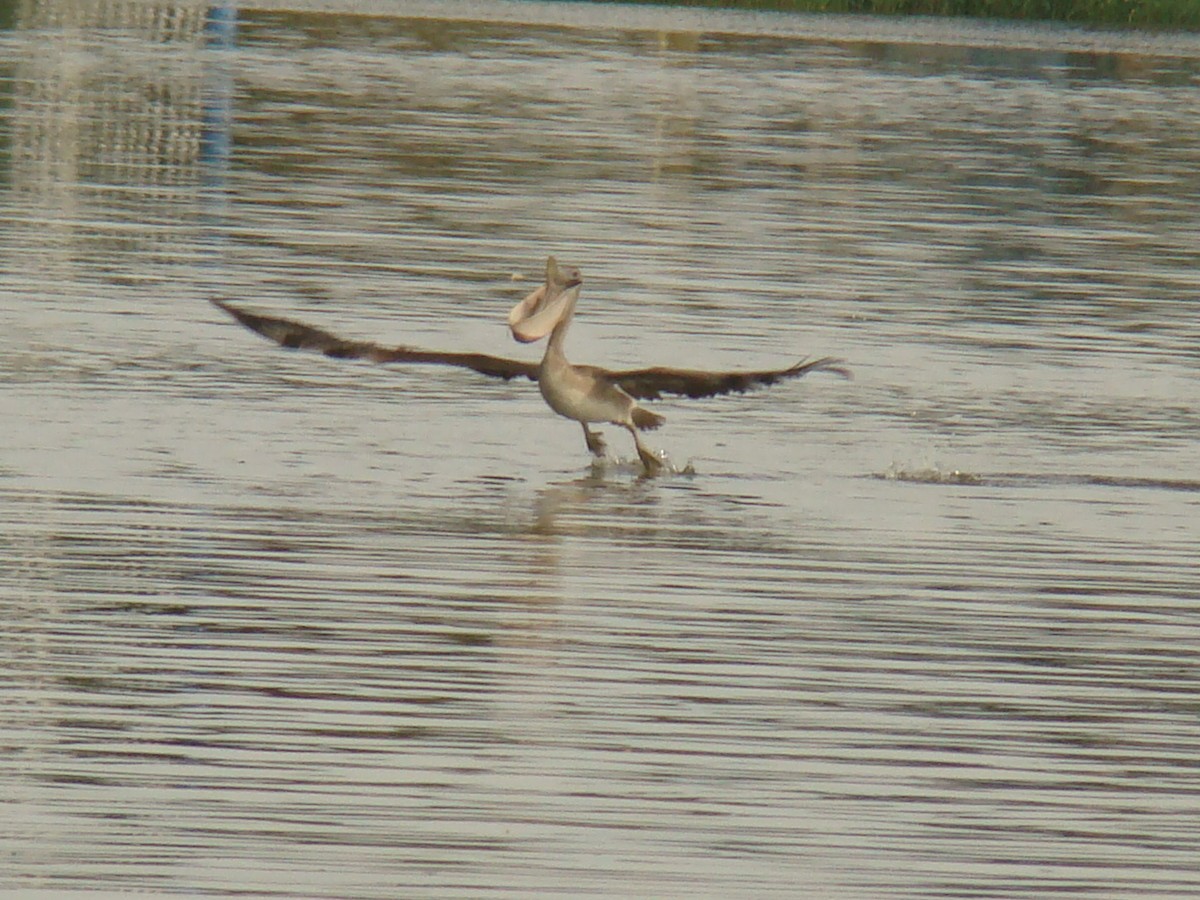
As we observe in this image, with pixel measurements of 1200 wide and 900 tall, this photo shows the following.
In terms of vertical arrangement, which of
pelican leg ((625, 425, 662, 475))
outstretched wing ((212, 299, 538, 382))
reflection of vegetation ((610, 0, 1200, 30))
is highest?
outstretched wing ((212, 299, 538, 382))

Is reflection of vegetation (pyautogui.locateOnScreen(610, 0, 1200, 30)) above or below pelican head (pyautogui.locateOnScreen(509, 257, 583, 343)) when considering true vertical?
below

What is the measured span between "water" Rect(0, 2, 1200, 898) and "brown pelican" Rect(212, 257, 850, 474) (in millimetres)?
295

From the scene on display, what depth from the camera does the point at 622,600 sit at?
1095 cm

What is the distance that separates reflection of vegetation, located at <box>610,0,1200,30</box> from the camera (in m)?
52.2

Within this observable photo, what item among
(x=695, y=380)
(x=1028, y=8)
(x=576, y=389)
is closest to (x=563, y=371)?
(x=576, y=389)

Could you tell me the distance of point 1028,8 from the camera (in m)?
52.4

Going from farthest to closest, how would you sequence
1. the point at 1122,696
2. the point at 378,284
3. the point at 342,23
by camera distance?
1. the point at 342,23
2. the point at 378,284
3. the point at 1122,696

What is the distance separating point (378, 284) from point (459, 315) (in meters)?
1.35

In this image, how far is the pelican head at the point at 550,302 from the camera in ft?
45.8

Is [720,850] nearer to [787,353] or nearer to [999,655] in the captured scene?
[999,655]

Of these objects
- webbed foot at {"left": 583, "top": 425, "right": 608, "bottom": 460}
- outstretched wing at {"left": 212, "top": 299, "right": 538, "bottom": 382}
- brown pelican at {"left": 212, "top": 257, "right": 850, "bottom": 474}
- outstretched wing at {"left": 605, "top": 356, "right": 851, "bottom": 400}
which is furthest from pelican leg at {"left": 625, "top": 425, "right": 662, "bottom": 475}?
outstretched wing at {"left": 212, "top": 299, "right": 538, "bottom": 382}

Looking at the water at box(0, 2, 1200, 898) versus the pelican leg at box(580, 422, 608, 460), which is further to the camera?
the pelican leg at box(580, 422, 608, 460)

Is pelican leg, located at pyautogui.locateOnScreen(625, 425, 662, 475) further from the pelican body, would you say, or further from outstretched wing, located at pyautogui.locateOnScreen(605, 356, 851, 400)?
outstretched wing, located at pyautogui.locateOnScreen(605, 356, 851, 400)

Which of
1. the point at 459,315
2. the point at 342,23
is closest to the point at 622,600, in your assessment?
the point at 459,315
